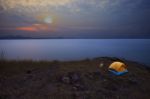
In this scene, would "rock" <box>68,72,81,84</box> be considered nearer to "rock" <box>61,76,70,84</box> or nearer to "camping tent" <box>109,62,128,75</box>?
"rock" <box>61,76,70,84</box>

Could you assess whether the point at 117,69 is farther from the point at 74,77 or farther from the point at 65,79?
the point at 65,79

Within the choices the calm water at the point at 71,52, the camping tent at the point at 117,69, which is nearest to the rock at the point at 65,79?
the camping tent at the point at 117,69

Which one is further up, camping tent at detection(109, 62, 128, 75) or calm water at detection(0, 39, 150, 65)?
camping tent at detection(109, 62, 128, 75)

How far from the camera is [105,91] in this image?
6.30 meters

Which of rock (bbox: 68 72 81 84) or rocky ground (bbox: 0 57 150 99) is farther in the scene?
rock (bbox: 68 72 81 84)

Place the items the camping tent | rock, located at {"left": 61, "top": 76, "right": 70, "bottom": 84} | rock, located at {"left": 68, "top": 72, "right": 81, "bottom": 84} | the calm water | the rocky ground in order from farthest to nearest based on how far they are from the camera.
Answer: the calm water
the camping tent
rock, located at {"left": 68, "top": 72, "right": 81, "bottom": 84}
rock, located at {"left": 61, "top": 76, "right": 70, "bottom": 84}
the rocky ground

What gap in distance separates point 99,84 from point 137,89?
1.47 metres

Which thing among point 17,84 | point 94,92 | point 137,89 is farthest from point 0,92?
point 137,89

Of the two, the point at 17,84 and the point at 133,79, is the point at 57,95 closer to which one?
the point at 17,84

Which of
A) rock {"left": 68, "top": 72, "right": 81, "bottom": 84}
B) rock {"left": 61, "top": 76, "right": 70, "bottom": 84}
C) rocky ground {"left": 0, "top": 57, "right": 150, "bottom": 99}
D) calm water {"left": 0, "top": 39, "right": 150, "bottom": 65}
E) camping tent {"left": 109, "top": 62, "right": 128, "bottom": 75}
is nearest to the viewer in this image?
rocky ground {"left": 0, "top": 57, "right": 150, "bottom": 99}

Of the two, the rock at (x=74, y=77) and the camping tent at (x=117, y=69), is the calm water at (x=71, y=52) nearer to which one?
the rock at (x=74, y=77)

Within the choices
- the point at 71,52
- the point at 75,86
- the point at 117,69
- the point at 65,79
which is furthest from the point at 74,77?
the point at 71,52

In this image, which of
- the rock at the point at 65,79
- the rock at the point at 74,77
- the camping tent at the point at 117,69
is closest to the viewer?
the rock at the point at 65,79

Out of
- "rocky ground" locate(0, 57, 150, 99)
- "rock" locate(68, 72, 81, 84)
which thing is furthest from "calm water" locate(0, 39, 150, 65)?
"rock" locate(68, 72, 81, 84)
